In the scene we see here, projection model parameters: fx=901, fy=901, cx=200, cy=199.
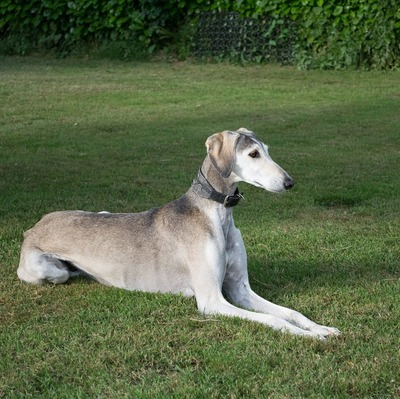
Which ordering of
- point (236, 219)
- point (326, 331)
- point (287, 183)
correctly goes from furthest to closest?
1. point (236, 219)
2. point (287, 183)
3. point (326, 331)

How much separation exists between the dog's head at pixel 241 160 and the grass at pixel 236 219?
3.05ft

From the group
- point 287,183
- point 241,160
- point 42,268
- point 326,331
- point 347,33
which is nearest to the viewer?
point 326,331

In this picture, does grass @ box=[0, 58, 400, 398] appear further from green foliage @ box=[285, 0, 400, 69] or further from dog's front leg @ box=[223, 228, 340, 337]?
green foliage @ box=[285, 0, 400, 69]

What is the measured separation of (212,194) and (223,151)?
0.30 meters

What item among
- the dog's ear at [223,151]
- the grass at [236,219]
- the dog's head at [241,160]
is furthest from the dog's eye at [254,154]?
the grass at [236,219]

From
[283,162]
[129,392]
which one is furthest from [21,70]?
[129,392]

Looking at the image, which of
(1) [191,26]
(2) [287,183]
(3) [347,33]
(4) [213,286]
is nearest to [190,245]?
(4) [213,286]

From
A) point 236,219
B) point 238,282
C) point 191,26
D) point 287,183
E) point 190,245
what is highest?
point 287,183

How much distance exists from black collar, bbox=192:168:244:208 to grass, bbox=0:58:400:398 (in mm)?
746

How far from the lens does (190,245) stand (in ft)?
20.3

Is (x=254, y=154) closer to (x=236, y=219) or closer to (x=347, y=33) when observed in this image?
(x=236, y=219)

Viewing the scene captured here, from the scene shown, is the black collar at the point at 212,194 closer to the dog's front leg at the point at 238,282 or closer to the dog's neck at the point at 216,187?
the dog's neck at the point at 216,187

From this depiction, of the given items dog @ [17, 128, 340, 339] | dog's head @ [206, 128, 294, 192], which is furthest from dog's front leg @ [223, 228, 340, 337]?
dog's head @ [206, 128, 294, 192]

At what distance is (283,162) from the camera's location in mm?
10953
